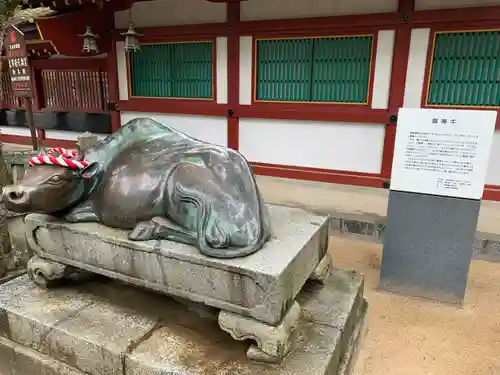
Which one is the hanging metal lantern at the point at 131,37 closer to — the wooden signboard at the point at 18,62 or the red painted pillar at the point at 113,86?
the red painted pillar at the point at 113,86

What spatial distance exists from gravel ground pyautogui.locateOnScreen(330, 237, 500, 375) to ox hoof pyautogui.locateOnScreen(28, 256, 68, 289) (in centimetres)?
185

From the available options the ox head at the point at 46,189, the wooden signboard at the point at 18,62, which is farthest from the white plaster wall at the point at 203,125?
the ox head at the point at 46,189

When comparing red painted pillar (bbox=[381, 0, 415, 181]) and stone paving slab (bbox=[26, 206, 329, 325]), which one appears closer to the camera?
stone paving slab (bbox=[26, 206, 329, 325])

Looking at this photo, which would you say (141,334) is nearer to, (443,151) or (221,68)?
(443,151)

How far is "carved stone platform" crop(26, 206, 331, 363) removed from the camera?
5.10 feet

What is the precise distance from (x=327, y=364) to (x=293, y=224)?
742 mm

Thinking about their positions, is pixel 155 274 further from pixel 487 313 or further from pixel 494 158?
pixel 494 158

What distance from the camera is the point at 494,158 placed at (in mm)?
4367

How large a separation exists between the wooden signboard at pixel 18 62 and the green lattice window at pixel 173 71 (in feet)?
6.52

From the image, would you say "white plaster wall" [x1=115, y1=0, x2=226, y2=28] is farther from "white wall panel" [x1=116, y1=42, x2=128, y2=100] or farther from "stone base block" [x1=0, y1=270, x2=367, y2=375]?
"stone base block" [x1=0, y1=270, x2=367, y2=375]

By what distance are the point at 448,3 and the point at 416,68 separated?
0.75m

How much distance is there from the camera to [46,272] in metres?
2.14

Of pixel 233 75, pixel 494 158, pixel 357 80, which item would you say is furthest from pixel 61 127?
pixel 494 158

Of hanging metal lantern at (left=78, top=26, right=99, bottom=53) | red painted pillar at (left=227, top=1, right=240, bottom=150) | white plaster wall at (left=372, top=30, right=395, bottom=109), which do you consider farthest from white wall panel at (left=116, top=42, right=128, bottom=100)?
white plaster wall at (left=372, top=30, right=395, bottom=109)
